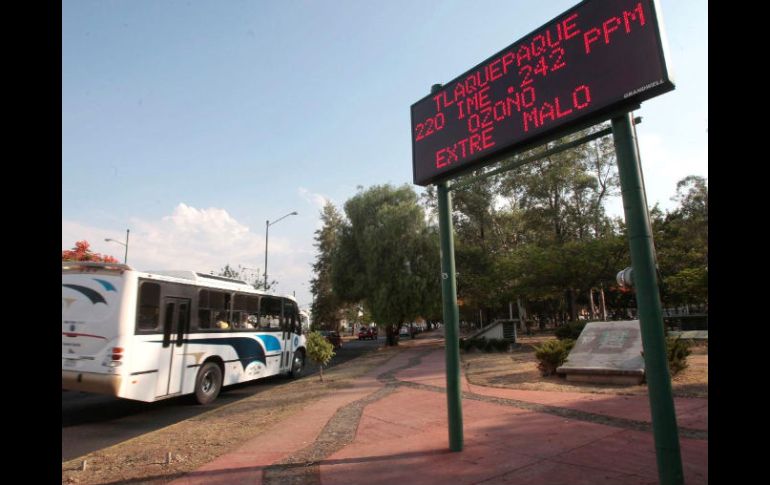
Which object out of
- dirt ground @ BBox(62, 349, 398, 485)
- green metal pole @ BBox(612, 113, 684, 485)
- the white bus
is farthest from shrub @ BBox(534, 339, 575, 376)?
the white bus

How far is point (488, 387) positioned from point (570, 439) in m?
4.80

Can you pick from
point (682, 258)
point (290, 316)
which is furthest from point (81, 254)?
point (682, 258)

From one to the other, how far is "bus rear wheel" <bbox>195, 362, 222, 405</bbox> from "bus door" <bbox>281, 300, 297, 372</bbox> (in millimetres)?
3509

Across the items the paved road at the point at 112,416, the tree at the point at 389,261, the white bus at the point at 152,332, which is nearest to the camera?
the paved road at the point at 112,416

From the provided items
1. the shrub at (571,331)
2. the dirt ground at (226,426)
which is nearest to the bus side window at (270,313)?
the dirt ground at (226,426)

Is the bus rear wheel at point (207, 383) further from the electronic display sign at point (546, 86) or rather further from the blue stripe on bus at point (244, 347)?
the electronic display sign at point (546, 86)

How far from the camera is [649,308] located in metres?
4.01

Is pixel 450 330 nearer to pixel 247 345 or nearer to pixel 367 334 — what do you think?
pixel 247 345

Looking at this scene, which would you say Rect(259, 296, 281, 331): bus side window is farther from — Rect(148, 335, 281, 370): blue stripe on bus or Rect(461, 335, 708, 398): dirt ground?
Rect(461, 335, 708, 398): dirt ground

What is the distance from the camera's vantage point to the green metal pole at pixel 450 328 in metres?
5.64

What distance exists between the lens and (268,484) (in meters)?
4.76

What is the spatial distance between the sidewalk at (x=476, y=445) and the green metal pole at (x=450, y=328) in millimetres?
321

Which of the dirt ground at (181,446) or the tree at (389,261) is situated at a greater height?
the tree at (389,261)

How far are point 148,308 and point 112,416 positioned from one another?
2.48 m
